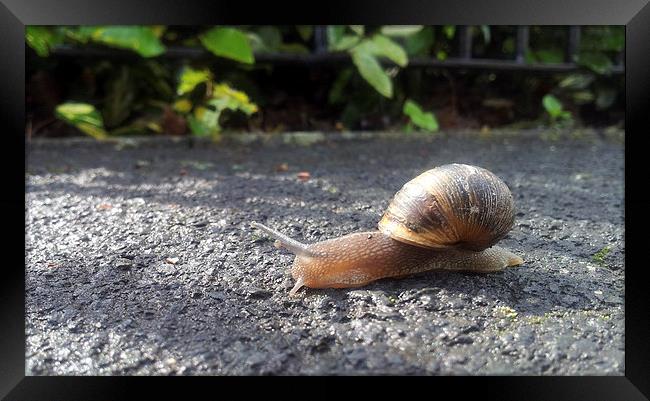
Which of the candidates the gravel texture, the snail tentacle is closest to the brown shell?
the gravel texture

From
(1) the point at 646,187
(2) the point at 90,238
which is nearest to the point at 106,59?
(2) the point at 90,238

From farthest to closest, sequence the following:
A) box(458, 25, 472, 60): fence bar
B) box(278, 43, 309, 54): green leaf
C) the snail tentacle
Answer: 1. box(458, 25, 472, 60): fence bar
2. box(278, 43, 309, 54): green leaf
3. the snail tentacle

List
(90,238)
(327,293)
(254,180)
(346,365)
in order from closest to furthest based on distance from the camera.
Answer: (346,365) < (327,293) < (90,238) < (254,180)

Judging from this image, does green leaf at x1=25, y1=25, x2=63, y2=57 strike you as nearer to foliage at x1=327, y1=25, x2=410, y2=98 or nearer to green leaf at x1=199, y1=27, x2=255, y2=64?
green leaf at x1=199, y1=27, x2=255, y2=64

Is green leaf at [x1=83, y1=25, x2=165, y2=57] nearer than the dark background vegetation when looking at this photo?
Yes
